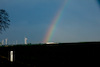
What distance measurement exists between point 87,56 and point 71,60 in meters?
1.11

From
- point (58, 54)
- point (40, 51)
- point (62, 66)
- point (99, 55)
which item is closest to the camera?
point (99, 55)

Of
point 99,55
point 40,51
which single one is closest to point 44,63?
point 40,51

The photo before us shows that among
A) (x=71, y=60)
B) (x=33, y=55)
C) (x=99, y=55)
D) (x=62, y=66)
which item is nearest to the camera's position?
(x=99, y=55)

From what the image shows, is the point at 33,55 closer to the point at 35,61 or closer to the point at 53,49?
the point at 35,61

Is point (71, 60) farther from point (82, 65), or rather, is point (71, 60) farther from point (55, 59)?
point (55, 59)

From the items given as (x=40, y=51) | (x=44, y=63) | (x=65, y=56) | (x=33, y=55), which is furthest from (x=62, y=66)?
(x=33, y=55)

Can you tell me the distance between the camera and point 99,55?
228 inches

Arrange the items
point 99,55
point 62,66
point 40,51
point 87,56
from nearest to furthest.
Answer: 1. point 99,55
2. point 87,56
3. point 62,66
4. point 40,51

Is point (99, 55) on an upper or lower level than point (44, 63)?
upper

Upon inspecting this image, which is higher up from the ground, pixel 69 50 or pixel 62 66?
pixel 69 50

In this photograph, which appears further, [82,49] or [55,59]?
[55,59]

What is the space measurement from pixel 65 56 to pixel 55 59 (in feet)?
3.52

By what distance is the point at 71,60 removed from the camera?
7.21 m

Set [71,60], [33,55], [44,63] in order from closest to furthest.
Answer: [71,60]
[44,63]
[33,55]
